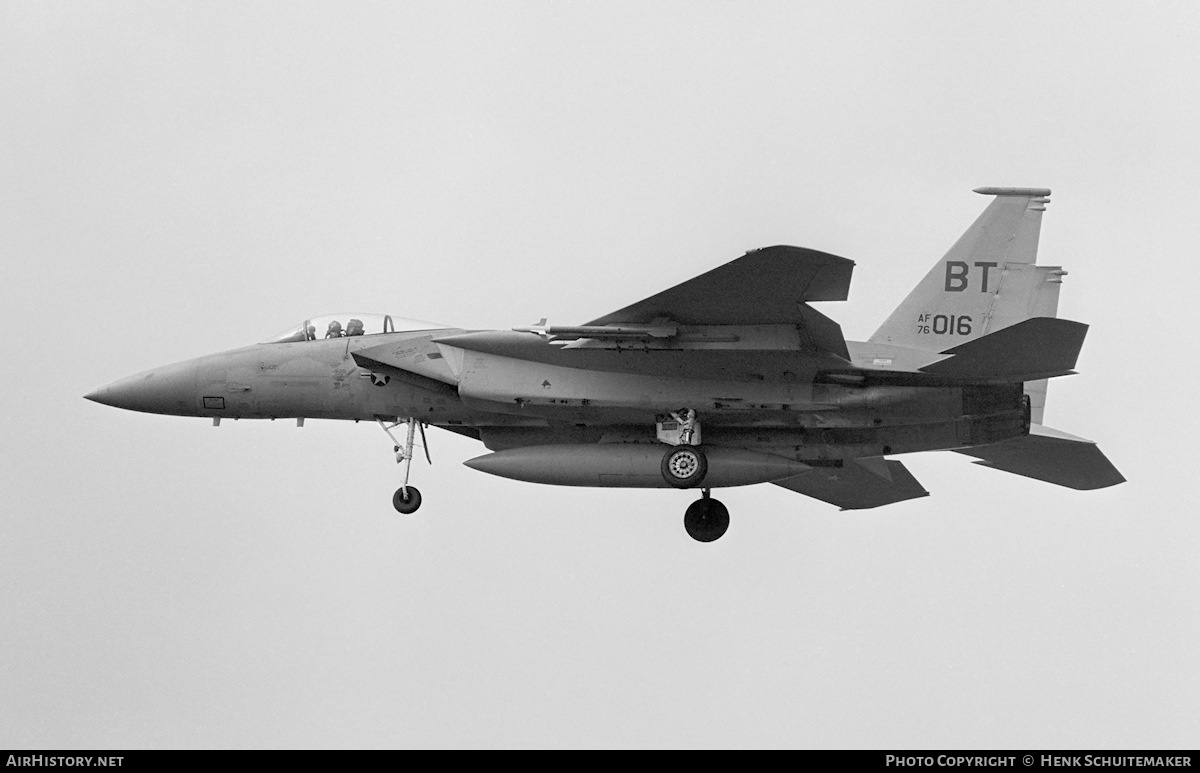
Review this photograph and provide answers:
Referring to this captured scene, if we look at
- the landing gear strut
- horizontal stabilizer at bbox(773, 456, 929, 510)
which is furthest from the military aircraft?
horizontal stabilizer at bbox(773, 456, 929, 510)

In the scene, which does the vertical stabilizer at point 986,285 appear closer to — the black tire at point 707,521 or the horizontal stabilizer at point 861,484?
the horizontal stabilizer at point 861,484

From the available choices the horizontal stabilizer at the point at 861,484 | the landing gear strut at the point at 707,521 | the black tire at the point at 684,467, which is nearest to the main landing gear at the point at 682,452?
the black tire at the point at 684,467

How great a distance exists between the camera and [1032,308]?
20.1 metres

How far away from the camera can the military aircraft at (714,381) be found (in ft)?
59.0

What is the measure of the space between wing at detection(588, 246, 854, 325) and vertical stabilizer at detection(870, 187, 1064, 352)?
2828mm

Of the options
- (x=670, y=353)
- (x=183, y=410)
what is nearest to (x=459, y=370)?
(x=670, y=353)

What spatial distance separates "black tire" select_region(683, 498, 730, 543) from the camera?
67.7 feet

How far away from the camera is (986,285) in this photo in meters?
20.2

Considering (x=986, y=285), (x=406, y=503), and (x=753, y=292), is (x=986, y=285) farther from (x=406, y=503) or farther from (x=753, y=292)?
(x=406, y=503)

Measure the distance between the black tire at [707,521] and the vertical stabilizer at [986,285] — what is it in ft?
8.94

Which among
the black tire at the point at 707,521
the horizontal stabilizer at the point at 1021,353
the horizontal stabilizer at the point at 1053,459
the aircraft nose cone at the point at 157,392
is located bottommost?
the black tire at the point at 707,521

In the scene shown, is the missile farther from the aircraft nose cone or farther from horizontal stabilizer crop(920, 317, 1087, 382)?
the aircraft nose cone

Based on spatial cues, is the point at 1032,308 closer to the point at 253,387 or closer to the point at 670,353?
the point at 670,353

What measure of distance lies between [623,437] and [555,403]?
45.7 inches
